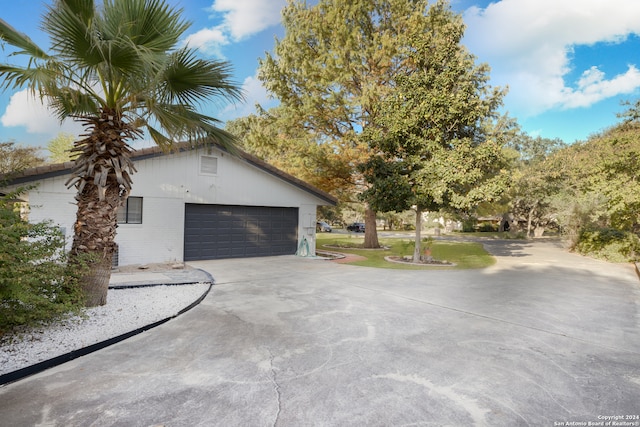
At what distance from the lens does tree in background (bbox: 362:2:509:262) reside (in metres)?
12.6

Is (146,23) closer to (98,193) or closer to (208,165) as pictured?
(98,193)

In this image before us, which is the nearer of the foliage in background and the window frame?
the window frame

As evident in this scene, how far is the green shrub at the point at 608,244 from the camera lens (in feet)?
53.4

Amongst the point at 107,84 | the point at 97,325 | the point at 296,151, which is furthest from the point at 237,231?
the point at 97,325

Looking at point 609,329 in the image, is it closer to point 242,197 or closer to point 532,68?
point 242,197

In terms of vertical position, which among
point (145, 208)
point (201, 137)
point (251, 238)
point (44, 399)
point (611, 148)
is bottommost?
point (44, 399)

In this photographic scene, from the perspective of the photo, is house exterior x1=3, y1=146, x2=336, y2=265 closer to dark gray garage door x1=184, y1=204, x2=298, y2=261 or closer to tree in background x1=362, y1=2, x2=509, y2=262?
dark gray garage door x1=184, y1=204, x2=298, y2=261

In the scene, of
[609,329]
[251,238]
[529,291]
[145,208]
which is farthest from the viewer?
[251,238]

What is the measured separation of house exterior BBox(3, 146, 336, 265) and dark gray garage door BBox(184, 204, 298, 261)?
39 millimetres

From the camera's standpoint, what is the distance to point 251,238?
1473cm

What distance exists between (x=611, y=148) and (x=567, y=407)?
1768 centimetres

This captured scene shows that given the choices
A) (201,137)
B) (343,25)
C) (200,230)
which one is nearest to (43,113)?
(201,137)

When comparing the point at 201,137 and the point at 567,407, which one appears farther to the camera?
the point at 201,137

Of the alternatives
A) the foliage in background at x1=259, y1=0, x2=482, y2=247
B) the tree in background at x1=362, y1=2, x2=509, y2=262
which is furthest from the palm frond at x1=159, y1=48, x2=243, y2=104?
the foliage in background at x1=259, y1=0, x2=482, y2=247
